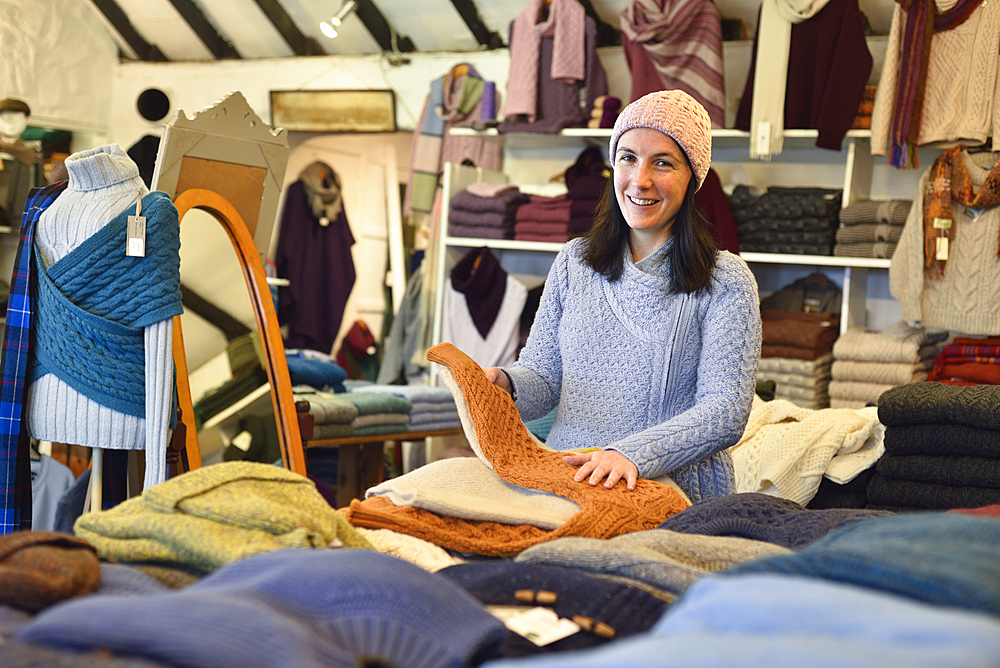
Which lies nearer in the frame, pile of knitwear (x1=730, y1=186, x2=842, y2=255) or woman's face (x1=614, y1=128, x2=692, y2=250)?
woman's face (x1=614, y1=128, x2=692, y2=250)

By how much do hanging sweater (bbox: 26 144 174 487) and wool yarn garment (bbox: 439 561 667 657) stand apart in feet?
4.29

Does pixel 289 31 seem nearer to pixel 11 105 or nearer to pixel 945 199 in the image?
pixel 11 105

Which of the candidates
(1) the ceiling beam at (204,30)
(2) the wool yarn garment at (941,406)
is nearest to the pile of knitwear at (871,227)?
(2) the wool yarn garment at (941,406)

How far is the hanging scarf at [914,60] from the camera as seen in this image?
11.9ft

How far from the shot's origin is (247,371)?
10.3ft

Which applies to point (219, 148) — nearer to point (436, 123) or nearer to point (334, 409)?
point (334, 409)

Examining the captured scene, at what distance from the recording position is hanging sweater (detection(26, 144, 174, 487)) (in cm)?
209

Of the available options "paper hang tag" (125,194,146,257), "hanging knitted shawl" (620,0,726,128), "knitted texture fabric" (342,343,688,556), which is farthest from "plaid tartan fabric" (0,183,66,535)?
"hanging knitted shawl" (620,0,726,128)

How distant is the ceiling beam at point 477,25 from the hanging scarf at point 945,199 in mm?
2449

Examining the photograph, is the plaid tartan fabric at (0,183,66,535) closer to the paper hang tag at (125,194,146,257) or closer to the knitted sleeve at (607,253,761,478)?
the paper hang tag at (125,194,146,257)

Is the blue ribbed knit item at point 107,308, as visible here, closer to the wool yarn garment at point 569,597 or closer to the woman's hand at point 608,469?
the woman's hand at point 608,469

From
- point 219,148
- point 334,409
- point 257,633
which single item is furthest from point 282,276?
point 257,633

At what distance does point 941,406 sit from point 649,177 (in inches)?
35.9

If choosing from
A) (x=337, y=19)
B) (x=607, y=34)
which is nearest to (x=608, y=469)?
(x=607, y=34)
